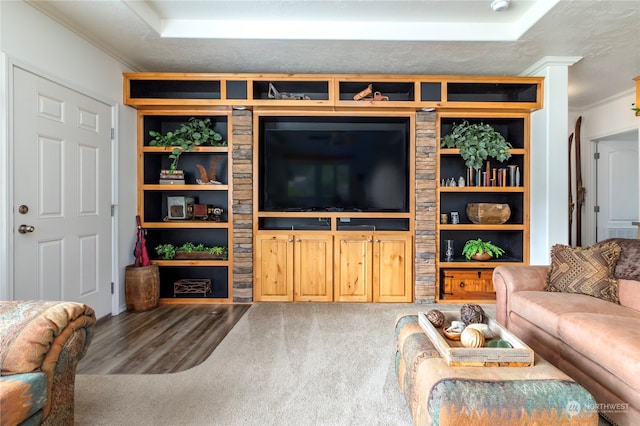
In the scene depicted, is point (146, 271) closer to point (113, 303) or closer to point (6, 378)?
point (113, 303)

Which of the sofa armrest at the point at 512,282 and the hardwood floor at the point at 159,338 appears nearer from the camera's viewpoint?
the hardwood floor at the point at 159,338

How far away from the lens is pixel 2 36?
86.1 inches

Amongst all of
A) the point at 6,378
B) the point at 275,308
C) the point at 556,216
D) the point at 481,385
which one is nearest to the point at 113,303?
the point at 275,308

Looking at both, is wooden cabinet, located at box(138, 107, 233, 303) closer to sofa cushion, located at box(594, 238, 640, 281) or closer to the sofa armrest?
the sofa armrest

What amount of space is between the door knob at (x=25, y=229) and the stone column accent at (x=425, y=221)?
11.2ft

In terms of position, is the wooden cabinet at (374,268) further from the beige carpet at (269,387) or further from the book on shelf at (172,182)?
the book on shelf at (172,182)

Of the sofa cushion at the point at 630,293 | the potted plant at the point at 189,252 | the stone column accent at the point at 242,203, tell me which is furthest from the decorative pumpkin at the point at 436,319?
the potted plant at the point at 189,252

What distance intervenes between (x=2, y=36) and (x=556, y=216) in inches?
191

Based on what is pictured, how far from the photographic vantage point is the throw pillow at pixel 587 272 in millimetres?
2279

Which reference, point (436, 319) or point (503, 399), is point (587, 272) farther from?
point (503, 399)

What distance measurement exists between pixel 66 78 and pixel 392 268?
350 cm

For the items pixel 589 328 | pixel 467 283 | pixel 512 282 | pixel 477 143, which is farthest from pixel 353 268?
pixel 589 328

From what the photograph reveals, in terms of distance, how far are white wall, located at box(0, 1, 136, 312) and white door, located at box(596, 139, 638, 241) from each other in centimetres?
661

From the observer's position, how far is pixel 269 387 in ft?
6.41
